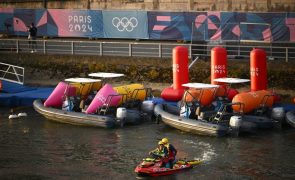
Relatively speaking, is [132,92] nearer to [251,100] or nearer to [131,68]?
[251,100]

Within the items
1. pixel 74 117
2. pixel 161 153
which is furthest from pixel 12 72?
pixel 161 153

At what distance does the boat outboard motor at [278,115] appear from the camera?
4097cm

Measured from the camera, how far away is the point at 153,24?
56.5 m

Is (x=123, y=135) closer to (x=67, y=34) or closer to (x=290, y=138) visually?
(x=290, y=138)

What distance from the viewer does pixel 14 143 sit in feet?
129

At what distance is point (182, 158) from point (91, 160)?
151 inches

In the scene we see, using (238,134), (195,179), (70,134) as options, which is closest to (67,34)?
(70,134)

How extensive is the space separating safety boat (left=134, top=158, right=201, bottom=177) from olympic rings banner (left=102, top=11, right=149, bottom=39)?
23.7 metres

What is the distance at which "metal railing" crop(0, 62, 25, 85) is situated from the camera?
51.4 metres

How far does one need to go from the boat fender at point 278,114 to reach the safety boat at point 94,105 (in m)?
6.54

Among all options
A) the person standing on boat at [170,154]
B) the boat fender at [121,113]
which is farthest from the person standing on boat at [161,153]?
the boat fender at [121,113]

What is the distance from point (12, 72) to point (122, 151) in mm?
18328

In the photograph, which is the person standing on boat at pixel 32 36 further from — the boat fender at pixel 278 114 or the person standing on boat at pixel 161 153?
the person standing on boat at pixel 161 153

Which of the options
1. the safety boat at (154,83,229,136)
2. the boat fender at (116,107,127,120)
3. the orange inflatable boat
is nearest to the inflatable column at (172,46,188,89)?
the safety boat at (154,83,229,136)
